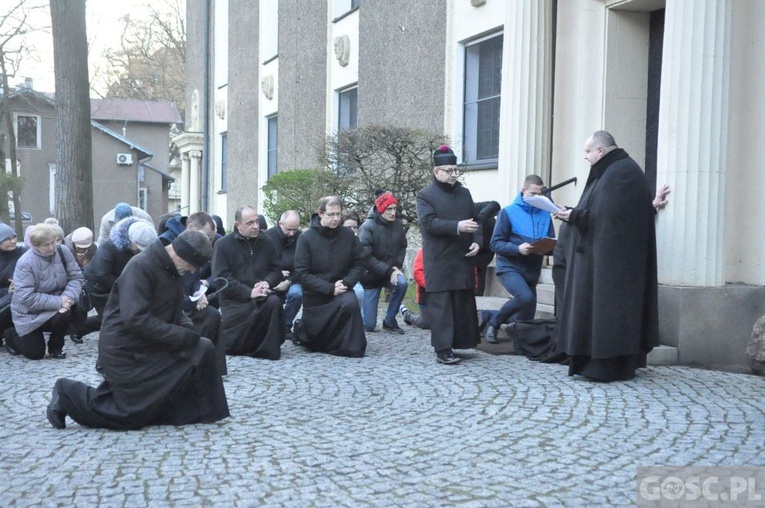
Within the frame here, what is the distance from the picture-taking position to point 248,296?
10188mm

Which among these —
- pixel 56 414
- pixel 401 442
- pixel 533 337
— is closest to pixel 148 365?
pixel 56 414

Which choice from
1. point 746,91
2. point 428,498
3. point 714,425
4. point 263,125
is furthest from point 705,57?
point 263,125

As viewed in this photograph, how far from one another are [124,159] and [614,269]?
5033 cm

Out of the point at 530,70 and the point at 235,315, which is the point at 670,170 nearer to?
the point at 530,70

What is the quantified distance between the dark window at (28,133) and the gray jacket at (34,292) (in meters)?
47.9

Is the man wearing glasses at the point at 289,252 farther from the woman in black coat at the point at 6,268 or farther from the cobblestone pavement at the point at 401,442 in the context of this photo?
the woman in black coat at the point at 6,268

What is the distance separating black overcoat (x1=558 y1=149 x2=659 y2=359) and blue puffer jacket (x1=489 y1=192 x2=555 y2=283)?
5.50 ft

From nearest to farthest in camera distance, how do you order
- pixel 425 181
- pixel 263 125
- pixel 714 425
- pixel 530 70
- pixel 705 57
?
pixel 714 425
pixel 705 57
pixel 530 70
pixel 425 181
pixel 263 125

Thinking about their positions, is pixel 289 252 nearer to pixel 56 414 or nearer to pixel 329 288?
pixel 329 288

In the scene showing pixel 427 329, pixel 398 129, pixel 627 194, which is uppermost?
pixel 398 129

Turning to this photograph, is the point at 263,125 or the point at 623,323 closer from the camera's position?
the point at 623,323

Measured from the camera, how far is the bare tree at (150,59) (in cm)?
5166

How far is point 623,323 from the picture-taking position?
323 inches

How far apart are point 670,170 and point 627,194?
1.35 metres
